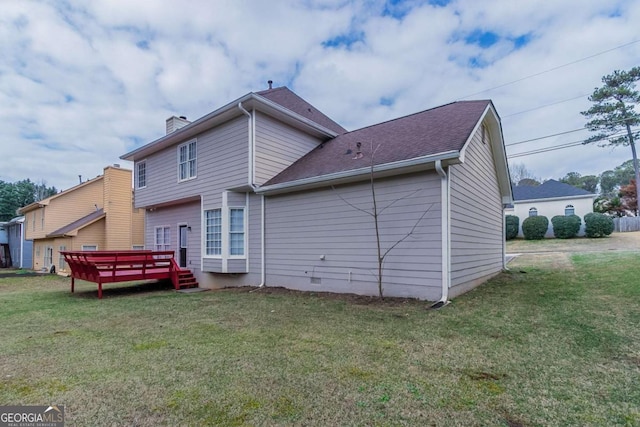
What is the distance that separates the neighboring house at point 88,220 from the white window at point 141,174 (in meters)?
5.24

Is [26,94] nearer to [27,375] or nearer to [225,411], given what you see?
[27,375]

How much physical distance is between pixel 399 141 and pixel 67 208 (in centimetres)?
2119

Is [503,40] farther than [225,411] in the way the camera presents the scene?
Yes

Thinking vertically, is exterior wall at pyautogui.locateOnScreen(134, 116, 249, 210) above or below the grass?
above

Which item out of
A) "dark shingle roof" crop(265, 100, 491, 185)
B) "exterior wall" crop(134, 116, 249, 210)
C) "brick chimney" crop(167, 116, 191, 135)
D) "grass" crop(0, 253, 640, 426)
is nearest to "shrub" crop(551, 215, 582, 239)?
"dark shingle roof" crop(265, 100, 491, 185)

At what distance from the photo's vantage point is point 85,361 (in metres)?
3.81

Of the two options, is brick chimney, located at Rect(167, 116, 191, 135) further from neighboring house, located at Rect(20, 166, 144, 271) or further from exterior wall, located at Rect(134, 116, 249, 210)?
neighboring house, located at Rect(20, 166, 144, 271)

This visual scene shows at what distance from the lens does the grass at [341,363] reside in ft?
8.50

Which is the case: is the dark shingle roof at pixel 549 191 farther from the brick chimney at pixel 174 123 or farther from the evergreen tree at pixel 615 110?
the brick chimney at pixel 174 123

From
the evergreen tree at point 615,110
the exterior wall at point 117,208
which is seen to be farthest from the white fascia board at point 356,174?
the evergreen tree at point 615,110

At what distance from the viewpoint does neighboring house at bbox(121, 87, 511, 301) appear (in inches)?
266

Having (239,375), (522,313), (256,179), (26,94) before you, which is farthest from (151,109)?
(522,313)

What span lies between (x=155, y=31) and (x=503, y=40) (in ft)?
40.8

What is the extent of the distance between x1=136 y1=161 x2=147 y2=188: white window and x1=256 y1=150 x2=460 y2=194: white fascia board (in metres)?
7.24
